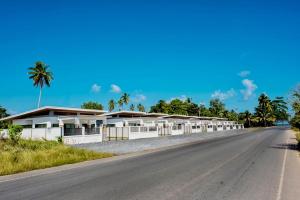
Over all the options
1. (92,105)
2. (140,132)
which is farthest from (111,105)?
(140,132)

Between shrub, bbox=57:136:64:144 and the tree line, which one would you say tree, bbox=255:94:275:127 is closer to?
the tree line

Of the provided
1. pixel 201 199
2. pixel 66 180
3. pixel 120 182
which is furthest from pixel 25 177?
pixel 201 199

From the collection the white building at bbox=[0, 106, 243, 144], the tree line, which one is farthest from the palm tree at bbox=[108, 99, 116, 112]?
the white building at bbox=[0, 106, 243, 144]

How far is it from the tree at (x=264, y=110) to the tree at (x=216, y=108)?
16.7m

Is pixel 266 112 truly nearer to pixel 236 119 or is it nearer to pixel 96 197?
pixel 236 119

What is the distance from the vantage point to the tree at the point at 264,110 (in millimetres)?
143250

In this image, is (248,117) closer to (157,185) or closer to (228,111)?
(228,111)

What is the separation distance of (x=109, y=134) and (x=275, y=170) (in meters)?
37.6

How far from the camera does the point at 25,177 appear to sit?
42.6 feet

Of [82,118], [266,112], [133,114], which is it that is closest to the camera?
[82,118]

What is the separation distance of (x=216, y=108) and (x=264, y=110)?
2293cm

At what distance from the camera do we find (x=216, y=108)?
158 m

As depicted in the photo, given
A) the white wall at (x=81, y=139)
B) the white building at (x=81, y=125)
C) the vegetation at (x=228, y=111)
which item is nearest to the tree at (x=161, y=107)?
the vegetation at (x=228, y=111)

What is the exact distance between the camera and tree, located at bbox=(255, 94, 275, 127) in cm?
14325
